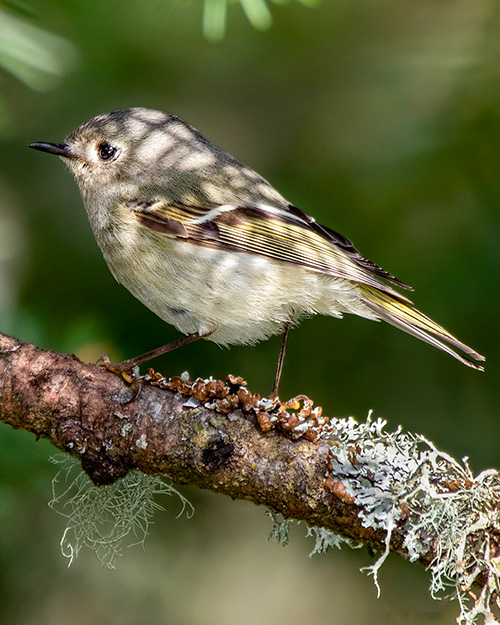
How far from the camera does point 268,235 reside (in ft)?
8.13

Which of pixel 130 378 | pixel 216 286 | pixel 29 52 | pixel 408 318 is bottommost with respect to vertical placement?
pixel 130 378

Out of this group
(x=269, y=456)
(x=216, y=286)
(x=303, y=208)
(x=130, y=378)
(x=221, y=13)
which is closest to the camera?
(x=269, y=456)

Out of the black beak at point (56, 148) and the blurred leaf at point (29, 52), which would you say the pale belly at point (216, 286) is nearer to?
the black beak at point (56, 148)

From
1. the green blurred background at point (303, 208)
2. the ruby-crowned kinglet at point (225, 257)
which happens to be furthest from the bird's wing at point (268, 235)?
the green blurred background at point (303, 208)

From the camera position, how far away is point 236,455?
180 centimetres

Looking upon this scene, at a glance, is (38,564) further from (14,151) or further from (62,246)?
(14,151)

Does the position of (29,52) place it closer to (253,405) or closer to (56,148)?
(56,148)

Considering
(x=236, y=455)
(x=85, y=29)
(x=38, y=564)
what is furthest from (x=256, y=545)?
Answer: (x=85, y=29)

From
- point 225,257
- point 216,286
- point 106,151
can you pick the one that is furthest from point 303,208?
point 106,151

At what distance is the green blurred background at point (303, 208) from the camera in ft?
8.38

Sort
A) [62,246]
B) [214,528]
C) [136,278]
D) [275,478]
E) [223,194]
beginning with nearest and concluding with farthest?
1. [275,478]
2. [136,278]
3. [223,194]
4. [62,246]
5. [214,528]

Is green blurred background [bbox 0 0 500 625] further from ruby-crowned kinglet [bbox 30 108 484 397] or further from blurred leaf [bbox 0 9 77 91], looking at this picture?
ruby-crowned kinglet [bbox 30 108 484 397]

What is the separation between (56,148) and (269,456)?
1.50 m

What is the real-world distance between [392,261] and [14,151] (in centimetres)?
170
